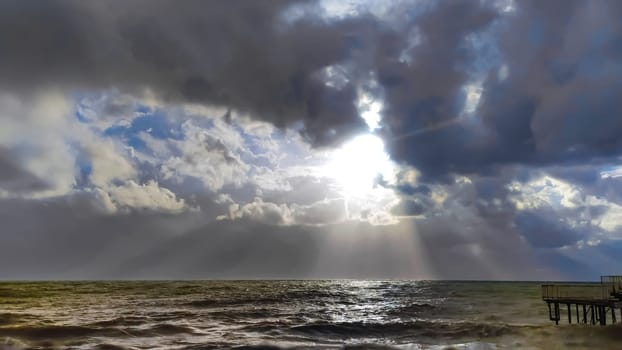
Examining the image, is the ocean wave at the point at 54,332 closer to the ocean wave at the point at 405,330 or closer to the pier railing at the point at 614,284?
the ocean wave at the point at 405,330

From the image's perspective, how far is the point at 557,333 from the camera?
34.7 meters

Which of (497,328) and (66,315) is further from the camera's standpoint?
(66,315)

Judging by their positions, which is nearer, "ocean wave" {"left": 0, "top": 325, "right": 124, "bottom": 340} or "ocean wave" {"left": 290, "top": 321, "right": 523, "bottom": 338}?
"ocean wave" {"left": 0, "top": 325, "right": 124, "bottom": 340}

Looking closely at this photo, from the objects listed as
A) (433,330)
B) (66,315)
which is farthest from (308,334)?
(66,315)

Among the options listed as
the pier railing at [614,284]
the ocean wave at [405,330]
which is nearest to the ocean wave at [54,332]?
the ocean wave at [405,330]

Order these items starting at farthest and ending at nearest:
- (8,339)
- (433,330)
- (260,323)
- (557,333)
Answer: (260,323)
(433,330)
(557,333)
(8,339)

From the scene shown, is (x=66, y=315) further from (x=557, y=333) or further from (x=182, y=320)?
(x=557, y=333)

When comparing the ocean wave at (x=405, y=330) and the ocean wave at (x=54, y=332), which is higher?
the ocean wave at (x=54, y=332)

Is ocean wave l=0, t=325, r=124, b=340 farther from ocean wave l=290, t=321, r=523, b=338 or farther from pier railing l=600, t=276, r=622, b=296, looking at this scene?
pier railing l=600, t=276, r=622, b=296

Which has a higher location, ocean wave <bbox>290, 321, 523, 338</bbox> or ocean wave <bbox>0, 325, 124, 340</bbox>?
ocean wave <bbox>0, 325, 124, 340</bbox>

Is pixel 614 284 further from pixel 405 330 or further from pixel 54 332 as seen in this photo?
pixel 54 332

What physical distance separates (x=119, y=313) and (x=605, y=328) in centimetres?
4732

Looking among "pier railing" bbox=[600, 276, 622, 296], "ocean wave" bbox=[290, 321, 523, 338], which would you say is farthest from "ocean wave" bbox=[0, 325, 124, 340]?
"pier railing" bbox=[600, 276, 622, 296]

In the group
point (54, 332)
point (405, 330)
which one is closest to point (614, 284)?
point (405, 330)
